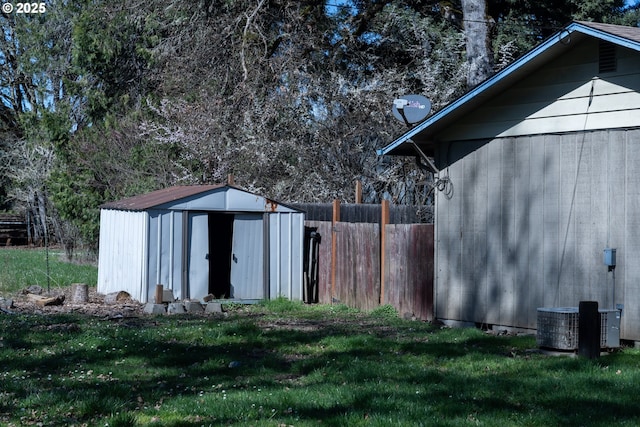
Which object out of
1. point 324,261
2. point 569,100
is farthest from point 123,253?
point 569,100

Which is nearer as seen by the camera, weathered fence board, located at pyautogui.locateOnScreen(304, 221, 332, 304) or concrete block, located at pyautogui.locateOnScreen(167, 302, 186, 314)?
concrete block, located at pyautogui.locateOnScreen(167, 302, 186, 314)

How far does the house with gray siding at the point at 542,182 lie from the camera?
11672 mm

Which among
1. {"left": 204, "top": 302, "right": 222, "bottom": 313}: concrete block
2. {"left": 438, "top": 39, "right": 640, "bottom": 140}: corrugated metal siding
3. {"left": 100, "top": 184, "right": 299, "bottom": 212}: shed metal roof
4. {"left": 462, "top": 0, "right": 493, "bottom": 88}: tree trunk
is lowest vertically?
{"left": 204, "top": 302, "right": 222, "bottom": 313}: concrete block

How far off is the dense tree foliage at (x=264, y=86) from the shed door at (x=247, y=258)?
11.5ft

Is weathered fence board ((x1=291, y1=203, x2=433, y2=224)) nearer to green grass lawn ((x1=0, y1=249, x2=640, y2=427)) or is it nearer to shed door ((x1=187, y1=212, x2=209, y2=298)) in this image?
shed door ((x1=187, y1=212, x2=209, y2=298))

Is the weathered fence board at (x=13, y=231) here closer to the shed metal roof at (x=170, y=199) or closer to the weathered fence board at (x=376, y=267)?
the shed metal roof at (x=170, y=199)

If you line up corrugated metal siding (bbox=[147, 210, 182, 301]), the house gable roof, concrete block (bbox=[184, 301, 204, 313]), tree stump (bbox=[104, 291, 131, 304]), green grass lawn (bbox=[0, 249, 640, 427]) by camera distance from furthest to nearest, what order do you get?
1. tree stump (bbox=[104, 291, 131, 304])
2. corrugated metal siding (bbox=[147, 210, 182, 301])
3. concrete block (bbox=[184, 301, 204, 313])
4. the house gable roof
5. green grass lawn (bbox=[0, 249, 640, 427])

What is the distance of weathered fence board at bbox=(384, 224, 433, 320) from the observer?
588 inches

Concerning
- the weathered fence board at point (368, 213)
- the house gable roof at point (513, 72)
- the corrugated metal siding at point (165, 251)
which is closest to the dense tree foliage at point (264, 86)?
the weathered fence board at point (368, 213)

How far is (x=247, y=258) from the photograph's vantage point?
58.6 ft

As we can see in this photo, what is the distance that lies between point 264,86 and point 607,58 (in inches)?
464

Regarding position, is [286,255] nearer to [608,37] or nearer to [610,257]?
[610,257]

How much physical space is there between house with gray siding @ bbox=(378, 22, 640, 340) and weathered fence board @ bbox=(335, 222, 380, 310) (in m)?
2.13

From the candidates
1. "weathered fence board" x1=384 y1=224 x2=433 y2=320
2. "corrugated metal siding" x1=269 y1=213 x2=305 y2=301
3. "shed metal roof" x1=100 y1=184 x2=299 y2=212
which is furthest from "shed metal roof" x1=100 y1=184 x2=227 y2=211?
"weathered fence board" x1=384 y1=224 x2=433 y2=320
